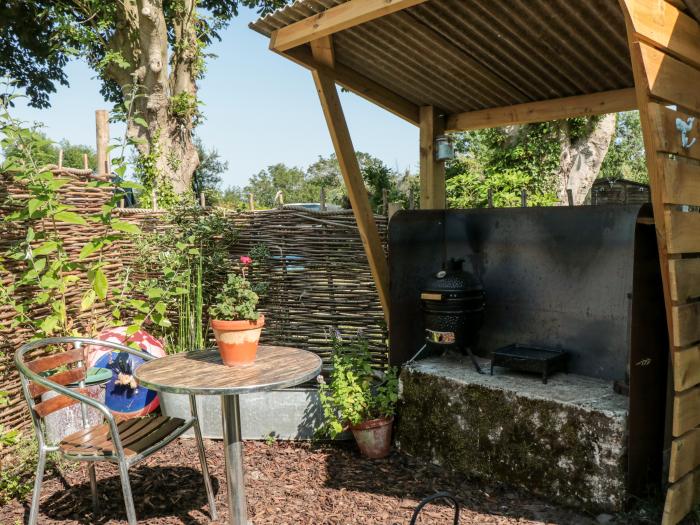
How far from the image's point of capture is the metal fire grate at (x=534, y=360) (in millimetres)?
3656

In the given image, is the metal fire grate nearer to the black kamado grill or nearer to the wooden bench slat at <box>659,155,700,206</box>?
the black kamado grill

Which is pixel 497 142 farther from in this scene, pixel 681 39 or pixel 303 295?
pixel 681 39

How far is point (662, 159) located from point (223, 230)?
3.97 metres

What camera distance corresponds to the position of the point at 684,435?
2818mm

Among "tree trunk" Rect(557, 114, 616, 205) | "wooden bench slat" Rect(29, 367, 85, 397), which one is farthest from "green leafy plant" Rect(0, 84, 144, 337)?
"tree trunk" Rect(557, 114, 616, 205)

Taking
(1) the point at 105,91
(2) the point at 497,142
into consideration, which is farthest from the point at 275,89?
(2) the point at 497,142

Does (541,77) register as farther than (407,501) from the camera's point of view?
Yes

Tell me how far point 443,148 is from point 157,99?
6.92 meters

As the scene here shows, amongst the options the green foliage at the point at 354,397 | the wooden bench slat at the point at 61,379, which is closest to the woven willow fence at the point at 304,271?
the green foliage at the point at 354,397

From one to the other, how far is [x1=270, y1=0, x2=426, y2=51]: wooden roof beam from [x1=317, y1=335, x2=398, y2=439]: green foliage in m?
2.13

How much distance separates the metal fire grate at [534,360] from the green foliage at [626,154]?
1772 centimetres

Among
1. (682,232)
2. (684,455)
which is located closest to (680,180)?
(682,232)

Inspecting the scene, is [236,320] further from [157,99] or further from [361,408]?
[157,99]

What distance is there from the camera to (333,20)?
130 inches
